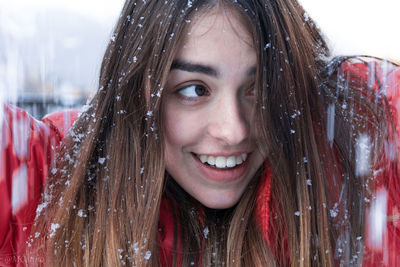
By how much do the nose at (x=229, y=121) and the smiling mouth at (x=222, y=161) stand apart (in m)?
0.12

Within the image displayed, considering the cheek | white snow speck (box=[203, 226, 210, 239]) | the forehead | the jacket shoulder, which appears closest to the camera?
the forehead

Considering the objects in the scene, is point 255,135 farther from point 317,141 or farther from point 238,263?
point 238,263

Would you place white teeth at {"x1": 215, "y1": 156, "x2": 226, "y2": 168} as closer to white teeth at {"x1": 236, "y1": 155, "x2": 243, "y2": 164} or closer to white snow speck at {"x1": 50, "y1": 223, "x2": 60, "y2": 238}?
white teeth at {"x1": 236, "y1": 155, "x2": 243, "y2": 164}

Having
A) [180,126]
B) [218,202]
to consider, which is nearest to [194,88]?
[180,126]

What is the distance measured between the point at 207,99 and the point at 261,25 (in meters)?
0.32

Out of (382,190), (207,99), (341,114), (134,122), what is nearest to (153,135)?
(134,122)

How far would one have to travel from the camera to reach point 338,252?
1.57 meters


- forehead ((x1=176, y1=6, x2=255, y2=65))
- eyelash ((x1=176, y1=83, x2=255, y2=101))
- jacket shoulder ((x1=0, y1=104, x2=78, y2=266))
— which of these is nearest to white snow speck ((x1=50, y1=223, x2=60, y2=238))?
jacket shoulder ((x1=0, y1=104, x2=78, y2=266))

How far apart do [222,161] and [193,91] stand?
291mm

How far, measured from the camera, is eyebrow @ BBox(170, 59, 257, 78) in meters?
1.29

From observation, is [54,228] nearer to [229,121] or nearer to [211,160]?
[211,160]

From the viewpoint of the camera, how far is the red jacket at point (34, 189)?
1.50 m

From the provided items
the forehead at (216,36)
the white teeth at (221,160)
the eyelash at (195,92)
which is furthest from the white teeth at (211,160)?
the forehead at (216,36)

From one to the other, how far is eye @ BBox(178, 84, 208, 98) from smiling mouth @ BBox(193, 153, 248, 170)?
0.25 m
